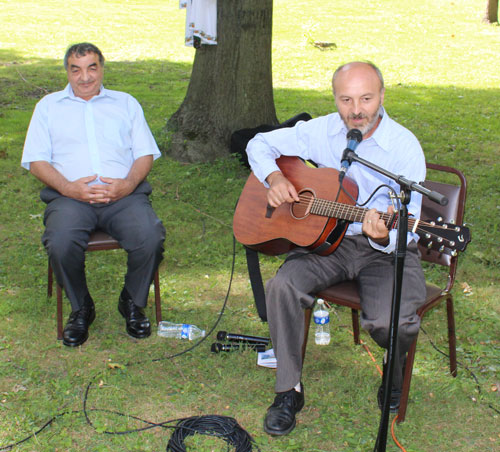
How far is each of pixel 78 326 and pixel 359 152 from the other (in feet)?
6.76

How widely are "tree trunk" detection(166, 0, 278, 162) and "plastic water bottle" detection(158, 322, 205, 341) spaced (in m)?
3.15

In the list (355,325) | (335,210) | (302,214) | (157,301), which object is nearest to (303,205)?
(302,214)

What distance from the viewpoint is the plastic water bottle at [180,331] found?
3979 millimetres

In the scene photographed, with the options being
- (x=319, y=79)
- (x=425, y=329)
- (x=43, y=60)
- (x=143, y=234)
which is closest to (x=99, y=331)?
(x=143, y=234)

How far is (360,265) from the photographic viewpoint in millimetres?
3365

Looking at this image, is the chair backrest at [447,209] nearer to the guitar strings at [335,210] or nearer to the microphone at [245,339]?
the guitar strings at [335,210]

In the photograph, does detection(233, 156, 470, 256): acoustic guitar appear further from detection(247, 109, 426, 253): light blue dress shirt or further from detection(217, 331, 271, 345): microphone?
detection(217, 331, 271, 345): microphone

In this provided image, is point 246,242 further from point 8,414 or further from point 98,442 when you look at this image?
point 8,414

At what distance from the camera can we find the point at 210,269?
4945 millimetres

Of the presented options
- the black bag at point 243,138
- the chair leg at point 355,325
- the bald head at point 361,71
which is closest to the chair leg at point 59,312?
the chair leg at point 355,325

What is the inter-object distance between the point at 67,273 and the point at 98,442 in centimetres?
116

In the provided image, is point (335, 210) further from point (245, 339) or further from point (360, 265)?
point (245, 339)

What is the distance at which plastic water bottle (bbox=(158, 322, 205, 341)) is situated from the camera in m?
3.98

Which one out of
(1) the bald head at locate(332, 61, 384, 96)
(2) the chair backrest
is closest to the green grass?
(2) the chair backrest
